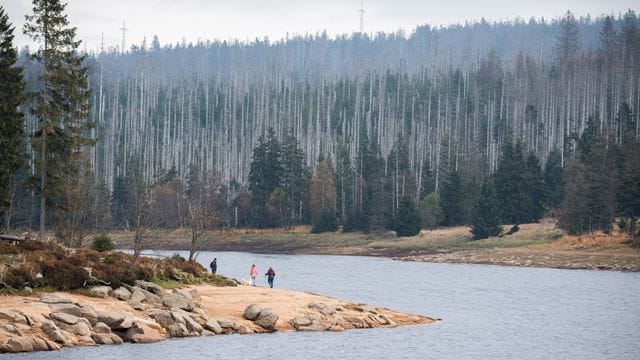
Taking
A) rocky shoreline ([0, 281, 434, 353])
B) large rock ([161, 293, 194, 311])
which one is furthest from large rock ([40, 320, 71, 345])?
large rock ([161, 293, 194, 311])

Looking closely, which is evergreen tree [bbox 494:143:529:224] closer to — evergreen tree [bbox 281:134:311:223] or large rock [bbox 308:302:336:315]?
evergreen tree [bbox 281:134:311:223]

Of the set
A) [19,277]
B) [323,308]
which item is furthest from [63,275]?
[323,308]

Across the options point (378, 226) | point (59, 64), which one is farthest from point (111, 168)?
point (59, 64)

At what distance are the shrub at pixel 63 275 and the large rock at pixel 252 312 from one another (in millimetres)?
6728

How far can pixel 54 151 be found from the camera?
55.9 meters

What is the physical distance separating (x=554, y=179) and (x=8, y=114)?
7548 centimetres

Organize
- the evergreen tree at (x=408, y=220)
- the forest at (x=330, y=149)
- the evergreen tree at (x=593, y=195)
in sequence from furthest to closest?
1. the evergreen tree at (x=408, y=220)
2. the evergreen tree at (x=593, y=195)
3. the forest at (x=330, y=149)

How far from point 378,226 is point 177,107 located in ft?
277

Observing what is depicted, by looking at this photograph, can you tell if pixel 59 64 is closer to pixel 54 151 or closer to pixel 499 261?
pixel 54 151

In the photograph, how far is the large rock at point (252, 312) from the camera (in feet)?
131

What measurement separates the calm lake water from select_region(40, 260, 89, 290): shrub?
16.8 ft

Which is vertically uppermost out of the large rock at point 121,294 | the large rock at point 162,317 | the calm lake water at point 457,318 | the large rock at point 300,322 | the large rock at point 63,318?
the large rock at point 121,294

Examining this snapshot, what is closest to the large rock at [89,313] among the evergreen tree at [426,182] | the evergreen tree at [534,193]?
the evergreen tree at [534,193]

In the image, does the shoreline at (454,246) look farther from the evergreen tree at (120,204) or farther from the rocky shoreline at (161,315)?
the rocky shoreline at (161,315)
